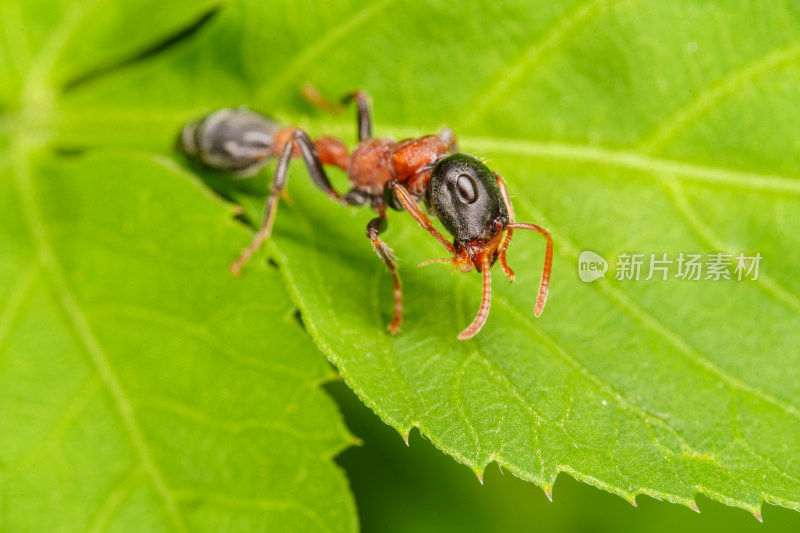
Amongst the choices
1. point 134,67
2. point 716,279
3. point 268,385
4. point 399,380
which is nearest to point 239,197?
point 134,67

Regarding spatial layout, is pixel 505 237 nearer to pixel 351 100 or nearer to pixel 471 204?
pixel 471 204

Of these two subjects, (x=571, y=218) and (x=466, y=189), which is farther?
(x=571, y=218)

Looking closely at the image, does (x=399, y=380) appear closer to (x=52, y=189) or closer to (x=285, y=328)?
(x=285, y=328)

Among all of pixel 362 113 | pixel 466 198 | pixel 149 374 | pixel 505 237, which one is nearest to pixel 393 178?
pixel 362 113

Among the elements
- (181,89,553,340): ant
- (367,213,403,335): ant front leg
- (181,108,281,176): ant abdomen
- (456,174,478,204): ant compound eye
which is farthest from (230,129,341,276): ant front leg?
(456,174,478,204): ant compound eye

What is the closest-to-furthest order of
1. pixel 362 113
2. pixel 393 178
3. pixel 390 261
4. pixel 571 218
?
1. pixel 390 261
2. pixel 571 218
3. pixel 393 178
4. pixel 362 113

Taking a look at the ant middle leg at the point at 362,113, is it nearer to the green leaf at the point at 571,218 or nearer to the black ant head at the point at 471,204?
the green leaf at the point at 571,218

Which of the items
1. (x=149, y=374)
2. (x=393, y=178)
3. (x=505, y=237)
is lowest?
(x=149, y=374)
